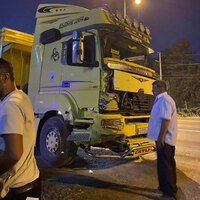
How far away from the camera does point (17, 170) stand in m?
1.34

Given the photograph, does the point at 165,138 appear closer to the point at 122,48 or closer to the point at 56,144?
the point at 56,144

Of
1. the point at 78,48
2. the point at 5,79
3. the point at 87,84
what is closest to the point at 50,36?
the point at 78,48

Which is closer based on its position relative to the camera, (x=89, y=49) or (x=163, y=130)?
(x=163, y=130)

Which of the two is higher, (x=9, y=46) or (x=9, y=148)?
(x=9, y=46)

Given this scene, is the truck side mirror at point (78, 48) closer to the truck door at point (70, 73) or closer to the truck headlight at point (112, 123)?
the truck door at point (70, 73)

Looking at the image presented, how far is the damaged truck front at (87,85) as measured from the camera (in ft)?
12.8

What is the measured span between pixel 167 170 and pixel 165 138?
0.49 m

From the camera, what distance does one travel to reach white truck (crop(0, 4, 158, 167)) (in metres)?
3.90

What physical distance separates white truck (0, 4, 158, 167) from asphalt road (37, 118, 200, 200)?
0.44 m

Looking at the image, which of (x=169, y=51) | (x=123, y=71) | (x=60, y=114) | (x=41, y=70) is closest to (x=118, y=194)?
(x=60, y=114)

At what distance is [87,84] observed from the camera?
4.10 meters

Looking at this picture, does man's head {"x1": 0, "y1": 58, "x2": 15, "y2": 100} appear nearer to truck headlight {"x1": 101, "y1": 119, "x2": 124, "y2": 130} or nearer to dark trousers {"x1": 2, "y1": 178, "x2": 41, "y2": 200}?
dark trousers {"x1": 2, "y1": 178, "x2": 41, "y2": 200}

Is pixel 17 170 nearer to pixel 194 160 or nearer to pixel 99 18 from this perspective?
pixel 99 18

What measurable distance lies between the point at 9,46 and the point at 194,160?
584cm
